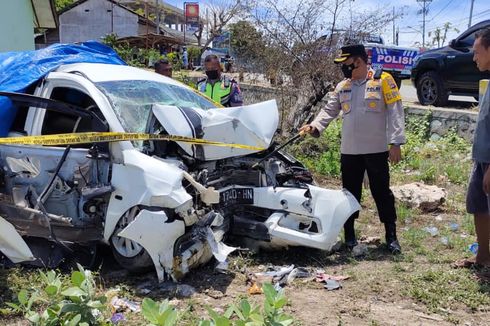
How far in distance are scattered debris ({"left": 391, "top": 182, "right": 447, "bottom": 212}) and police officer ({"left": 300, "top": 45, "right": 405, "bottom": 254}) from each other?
160 cm

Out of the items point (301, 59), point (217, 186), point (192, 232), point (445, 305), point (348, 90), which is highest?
point (301, 59)

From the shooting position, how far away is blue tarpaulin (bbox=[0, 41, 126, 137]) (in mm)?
4691

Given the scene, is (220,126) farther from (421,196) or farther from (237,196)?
(421,196)

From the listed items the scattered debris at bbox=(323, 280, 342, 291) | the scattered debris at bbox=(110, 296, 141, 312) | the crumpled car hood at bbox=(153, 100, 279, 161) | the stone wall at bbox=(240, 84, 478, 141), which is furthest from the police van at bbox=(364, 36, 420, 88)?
the scattered debris at bbox=(110, 296, 141, 312)

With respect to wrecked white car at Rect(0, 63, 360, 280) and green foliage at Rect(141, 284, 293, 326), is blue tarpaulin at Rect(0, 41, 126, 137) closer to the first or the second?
wrecked white car at Rect(0, 63, 360, 280)

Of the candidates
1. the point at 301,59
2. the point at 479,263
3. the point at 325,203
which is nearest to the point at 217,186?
the point at 325,203

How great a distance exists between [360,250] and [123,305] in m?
2.25

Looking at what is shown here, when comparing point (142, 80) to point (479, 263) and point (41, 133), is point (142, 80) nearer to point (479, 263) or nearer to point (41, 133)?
point (41, 133)

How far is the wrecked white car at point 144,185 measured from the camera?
3988 mm

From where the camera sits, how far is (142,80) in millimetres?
4926

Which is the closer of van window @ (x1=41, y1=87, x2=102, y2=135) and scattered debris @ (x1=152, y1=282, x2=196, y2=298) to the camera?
scattered debris @ (x1=152, y1=282, x2=196, y2=298)

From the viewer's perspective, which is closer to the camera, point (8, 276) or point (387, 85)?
point (8, 276)

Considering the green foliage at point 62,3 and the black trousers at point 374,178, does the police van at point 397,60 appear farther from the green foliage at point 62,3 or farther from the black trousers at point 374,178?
the green foliage at point 62,3

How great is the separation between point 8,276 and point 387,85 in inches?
137
